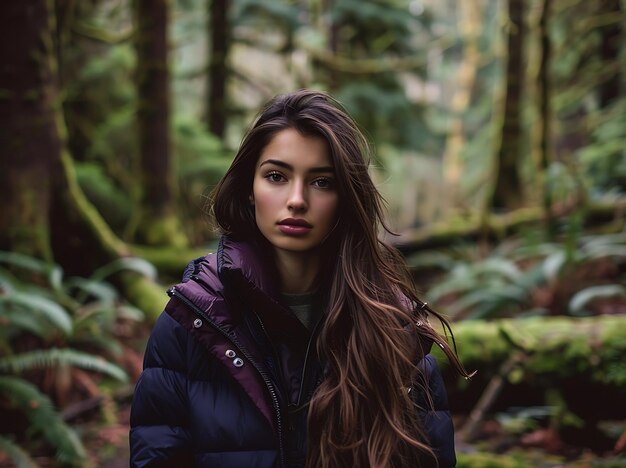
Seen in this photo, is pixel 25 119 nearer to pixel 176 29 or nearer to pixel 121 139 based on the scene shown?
pixel 121 139

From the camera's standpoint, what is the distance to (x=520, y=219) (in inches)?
396

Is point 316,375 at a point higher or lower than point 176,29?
lower

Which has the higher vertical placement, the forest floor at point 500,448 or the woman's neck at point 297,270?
the woman's neck at point 297,270

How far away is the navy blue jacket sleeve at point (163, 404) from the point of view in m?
2.14

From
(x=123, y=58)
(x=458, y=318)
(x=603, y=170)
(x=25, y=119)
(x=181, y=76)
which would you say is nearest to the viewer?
(x=25, y=119)

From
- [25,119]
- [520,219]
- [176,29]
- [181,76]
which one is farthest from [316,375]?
[176,29]

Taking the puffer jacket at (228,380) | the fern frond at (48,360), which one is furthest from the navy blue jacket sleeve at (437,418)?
the fern frond at (48,360)

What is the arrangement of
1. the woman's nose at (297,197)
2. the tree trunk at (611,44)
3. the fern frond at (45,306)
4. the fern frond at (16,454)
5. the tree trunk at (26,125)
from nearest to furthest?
the woman's nose at (297,197), the fern frond at (16,454), the fern frond at (45,306), the tree trunk at (26,125), the tree trunk at (611,44)

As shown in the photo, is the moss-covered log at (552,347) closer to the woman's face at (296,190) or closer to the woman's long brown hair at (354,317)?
the woman's long brown hair at (354,317)

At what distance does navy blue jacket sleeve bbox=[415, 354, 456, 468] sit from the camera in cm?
229

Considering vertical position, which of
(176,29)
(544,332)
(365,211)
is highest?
(176,29)

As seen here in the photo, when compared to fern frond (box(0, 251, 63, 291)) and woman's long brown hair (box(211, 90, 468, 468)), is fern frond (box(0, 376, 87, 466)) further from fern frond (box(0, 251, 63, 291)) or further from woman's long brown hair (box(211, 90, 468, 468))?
woman's long brown hair (box(211, 90, 468, 468))

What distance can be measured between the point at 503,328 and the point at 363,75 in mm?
10746

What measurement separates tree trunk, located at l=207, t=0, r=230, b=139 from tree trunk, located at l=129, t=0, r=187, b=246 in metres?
3.86
